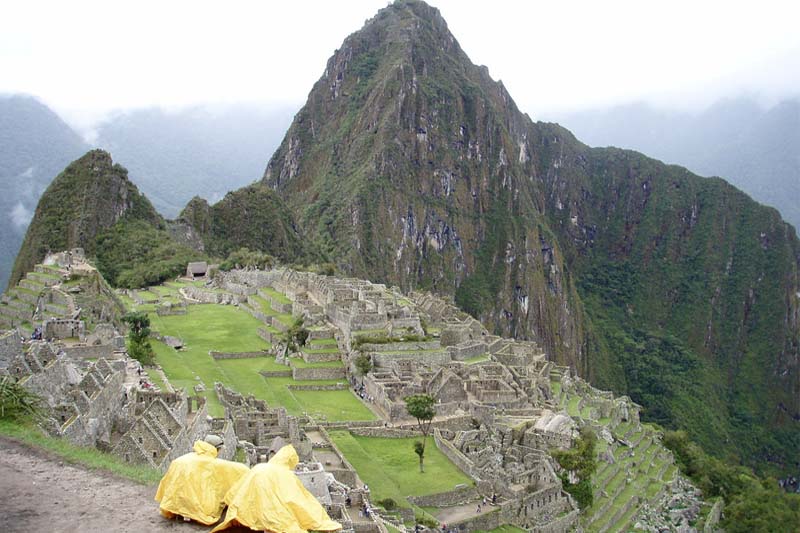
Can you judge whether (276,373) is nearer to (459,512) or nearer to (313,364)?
(313,364)

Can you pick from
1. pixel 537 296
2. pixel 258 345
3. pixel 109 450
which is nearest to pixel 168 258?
pixel 258 345

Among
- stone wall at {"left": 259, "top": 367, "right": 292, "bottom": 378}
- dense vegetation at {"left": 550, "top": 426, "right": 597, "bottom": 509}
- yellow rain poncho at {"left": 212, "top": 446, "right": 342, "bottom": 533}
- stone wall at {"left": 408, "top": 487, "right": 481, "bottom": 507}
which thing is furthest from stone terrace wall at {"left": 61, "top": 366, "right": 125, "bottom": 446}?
dense vegetation at {"left": 550, "top": 426, "right": 597, "bottom": 509}

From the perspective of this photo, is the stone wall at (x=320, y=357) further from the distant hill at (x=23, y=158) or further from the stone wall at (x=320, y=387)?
the distant hill at (x=23, y=158)

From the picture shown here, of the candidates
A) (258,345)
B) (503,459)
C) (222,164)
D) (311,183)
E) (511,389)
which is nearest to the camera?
(503,459)

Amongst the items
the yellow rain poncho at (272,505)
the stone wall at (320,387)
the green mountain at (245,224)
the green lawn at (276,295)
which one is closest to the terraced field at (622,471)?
the stone wall at (320,387)

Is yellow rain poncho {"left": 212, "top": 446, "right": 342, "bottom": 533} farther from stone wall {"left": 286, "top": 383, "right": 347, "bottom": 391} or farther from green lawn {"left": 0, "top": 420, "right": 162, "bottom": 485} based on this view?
stone wall {"left": 286, "top": 383, "right": 347, "bottom": 391}

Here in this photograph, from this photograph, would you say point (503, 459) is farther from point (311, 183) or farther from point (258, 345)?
point (311, 183)

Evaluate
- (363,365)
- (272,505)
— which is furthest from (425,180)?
(272,505)
